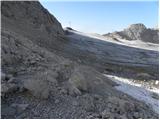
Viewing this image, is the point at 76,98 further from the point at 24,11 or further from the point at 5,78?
the point at 24,11

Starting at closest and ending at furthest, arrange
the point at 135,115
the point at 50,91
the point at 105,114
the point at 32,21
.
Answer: the point at 105,114 → the point at 135,115 → the point at 50,91 → the point at 32,21

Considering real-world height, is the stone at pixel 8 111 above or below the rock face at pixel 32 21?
below

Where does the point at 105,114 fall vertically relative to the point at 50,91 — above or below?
below

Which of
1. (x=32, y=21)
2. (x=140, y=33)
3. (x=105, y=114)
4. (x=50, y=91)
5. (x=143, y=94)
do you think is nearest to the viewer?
(x=105, y=114)

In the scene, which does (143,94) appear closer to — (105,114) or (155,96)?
(155,96)

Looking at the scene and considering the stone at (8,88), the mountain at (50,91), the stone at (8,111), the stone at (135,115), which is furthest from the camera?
the stone at (135,115)

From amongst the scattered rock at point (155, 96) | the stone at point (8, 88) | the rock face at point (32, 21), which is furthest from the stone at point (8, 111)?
the rock face at point (32, 21)

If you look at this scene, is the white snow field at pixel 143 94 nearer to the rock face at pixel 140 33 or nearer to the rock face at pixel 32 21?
the rock face at pixel 32 21

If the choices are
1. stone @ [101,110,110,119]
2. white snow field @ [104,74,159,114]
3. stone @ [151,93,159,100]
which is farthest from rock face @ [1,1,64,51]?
stone @ [101,110,110,119]

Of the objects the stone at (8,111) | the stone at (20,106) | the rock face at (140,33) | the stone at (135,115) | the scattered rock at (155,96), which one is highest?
the rock face at (140,33)

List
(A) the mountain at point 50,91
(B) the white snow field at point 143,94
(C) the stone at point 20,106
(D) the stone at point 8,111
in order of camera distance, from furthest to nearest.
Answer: (B) the white snow field at point 143,94, (A) the mountain at point 50,91, (C) the stone at point 20,106, (D) the stone at point 8,111

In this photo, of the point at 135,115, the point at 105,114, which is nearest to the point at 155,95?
the point at 135,115

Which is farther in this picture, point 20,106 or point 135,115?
point 135,115

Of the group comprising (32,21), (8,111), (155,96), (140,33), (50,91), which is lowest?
(155,96)
